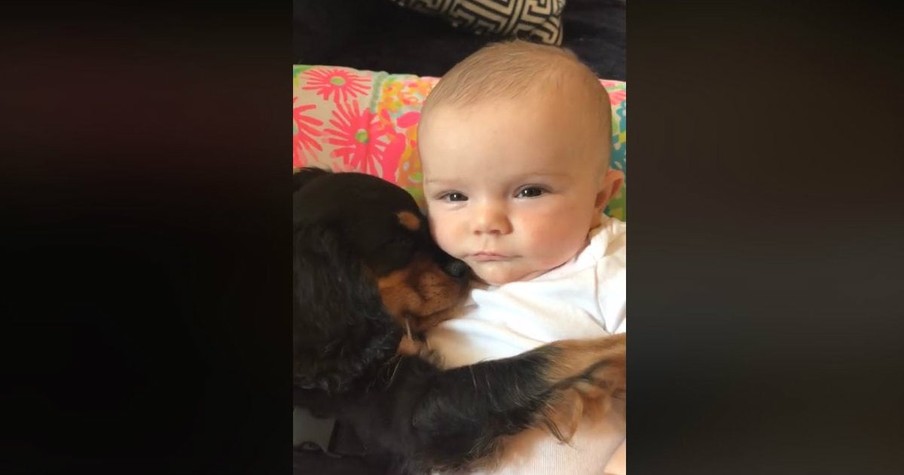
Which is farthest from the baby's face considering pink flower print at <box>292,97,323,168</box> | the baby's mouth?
pink flower print at <box>292,97,323,168</box>

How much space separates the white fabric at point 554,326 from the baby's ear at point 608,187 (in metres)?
0.02

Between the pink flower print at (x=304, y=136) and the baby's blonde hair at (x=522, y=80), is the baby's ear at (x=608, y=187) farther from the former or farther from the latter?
the pink flower print at (x=304, y=136)

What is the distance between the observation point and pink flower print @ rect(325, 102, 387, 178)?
2.50ft

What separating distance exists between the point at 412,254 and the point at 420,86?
17 cm

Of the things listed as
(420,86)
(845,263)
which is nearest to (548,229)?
(420,86)

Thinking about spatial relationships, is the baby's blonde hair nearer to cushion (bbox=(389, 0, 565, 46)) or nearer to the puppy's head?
cushion (bbox=(389, 0, 565, 46))

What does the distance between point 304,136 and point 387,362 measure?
24cm

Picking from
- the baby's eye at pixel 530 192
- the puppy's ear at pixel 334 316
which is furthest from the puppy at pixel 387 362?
the baby's eye at pixel 530 192

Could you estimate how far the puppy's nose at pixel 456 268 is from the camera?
77 cm

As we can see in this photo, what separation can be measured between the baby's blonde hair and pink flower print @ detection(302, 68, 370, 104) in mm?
73

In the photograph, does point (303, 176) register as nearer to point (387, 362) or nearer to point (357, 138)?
point (357, 138)

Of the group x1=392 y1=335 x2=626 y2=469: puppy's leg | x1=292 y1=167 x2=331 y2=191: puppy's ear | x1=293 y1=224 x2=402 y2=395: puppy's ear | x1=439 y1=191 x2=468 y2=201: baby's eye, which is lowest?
x1=392 y1=335 x2=626 y2=469: puppy's leg

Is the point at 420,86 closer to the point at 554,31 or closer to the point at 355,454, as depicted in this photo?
the point at 554,31

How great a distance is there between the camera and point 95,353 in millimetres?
738
